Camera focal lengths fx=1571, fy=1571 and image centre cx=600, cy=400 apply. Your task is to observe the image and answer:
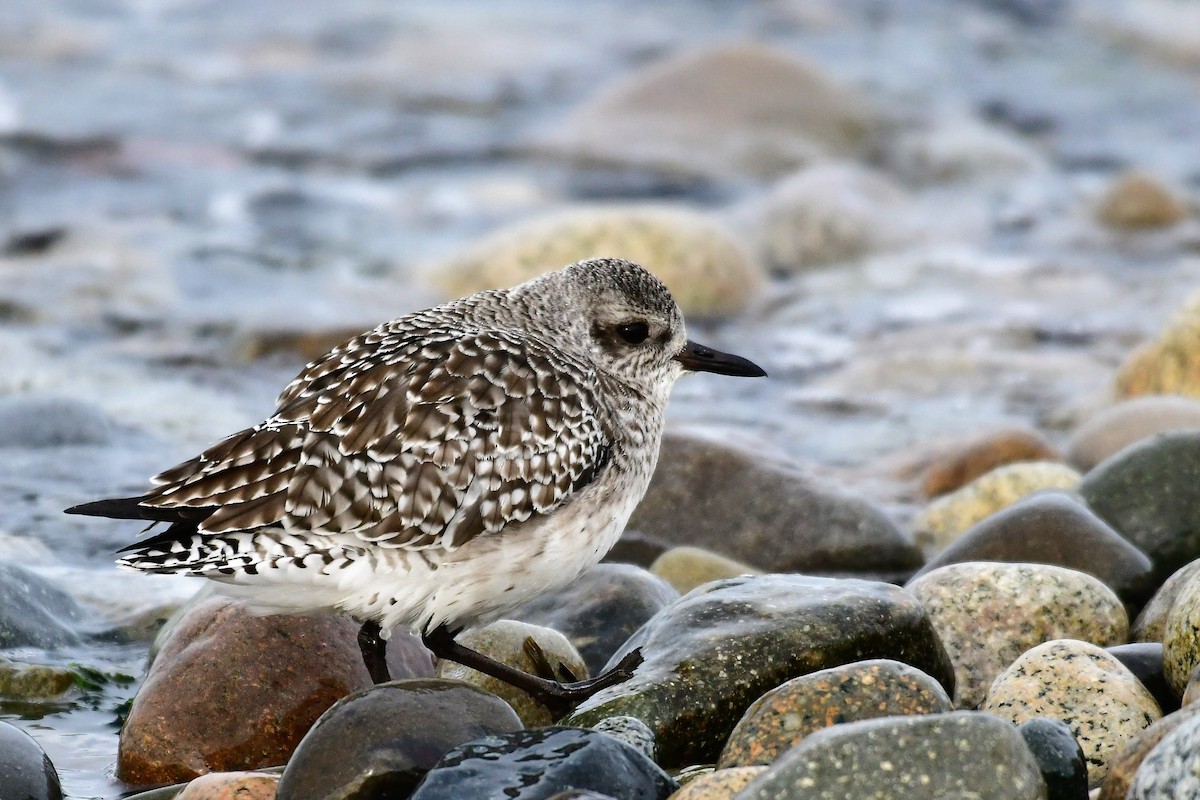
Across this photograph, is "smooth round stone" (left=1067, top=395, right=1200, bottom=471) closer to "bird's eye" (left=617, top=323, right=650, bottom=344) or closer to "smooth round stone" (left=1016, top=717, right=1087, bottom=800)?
"bird's eye" (left=617, top=323, right=650, bottom=344)

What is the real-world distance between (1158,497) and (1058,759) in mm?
3034

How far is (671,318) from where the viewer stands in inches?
259

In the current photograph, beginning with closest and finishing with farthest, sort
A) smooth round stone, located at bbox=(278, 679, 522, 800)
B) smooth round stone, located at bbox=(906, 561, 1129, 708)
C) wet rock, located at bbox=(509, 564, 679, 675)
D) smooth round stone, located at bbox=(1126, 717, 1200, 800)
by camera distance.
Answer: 1. smooth round stone, located at bbox=(1126, 717, 1200, 800)
2. smooth round stone, located at bbox=(278, 679, 522, 800)
3. smooth round stone, located at bbox=(906, 561, 1129, 708)
4. wet rock, located at bbox=(509, 564, 679, 675)

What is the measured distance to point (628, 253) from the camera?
1355cm

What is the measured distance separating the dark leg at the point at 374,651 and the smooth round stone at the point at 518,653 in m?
0.47

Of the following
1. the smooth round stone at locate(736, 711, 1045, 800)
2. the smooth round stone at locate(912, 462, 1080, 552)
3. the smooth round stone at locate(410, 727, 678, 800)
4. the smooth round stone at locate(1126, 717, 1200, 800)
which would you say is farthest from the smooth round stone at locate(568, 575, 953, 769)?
the smooth round stone at locate(912, 462, 1080, 552)

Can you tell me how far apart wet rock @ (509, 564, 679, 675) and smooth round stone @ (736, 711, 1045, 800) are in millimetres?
2295

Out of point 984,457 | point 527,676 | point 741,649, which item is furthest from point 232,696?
point 984,457

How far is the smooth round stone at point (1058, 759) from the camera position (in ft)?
14.9

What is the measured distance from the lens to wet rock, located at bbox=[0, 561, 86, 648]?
6766 millimetres

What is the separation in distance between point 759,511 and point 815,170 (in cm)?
893

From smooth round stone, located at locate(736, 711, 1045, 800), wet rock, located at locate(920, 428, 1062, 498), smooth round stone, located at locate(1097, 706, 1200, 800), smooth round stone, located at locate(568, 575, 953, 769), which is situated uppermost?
smooth round stone, located at locate(736, 711, 1045, 800)

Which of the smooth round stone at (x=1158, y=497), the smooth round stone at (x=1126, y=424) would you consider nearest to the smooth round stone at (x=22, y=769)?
the smooth round stone at (x=1158, y=497)

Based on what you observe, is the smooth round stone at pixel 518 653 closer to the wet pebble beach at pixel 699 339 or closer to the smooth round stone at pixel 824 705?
the wet pebble beach at pixel 699 339
